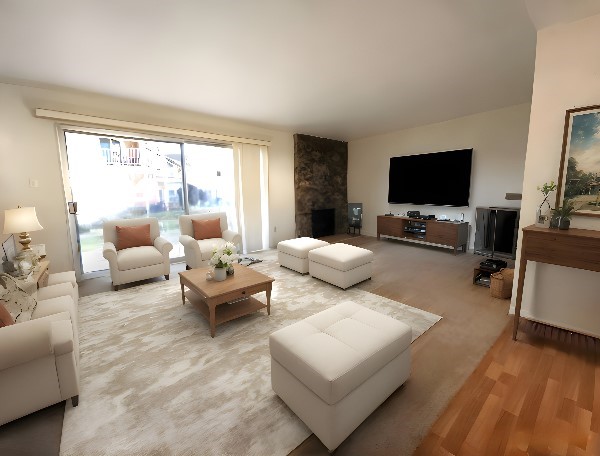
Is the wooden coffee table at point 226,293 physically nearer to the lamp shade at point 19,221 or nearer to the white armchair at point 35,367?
the white armchair at point 35,367

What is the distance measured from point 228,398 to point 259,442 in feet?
1.28

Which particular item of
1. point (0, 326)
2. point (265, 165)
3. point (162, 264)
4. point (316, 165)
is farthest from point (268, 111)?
point (0, 326)

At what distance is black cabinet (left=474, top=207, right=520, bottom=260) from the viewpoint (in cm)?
433

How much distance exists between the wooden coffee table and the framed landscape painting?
2834 mm

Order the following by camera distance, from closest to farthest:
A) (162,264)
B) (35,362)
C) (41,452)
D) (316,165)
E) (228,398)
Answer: (41,452), (35,362), (228,398), (162,264), (316,165)

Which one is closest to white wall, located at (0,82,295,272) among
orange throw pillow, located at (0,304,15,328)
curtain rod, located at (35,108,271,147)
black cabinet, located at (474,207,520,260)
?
curtain rod, located at (35,108,271,147)

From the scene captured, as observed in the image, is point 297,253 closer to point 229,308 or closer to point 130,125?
point 229,308

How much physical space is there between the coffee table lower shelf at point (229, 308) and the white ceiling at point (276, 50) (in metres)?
2.52

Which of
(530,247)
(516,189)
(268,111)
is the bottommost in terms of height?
(530,247)

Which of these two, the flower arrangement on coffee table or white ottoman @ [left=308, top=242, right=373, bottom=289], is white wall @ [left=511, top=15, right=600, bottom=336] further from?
the flower arrangement on coffee table

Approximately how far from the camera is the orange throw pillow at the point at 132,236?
375cm

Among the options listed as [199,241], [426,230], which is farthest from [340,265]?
[426,230]

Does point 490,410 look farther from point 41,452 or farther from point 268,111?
point 268,111

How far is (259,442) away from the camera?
138 centimetres
